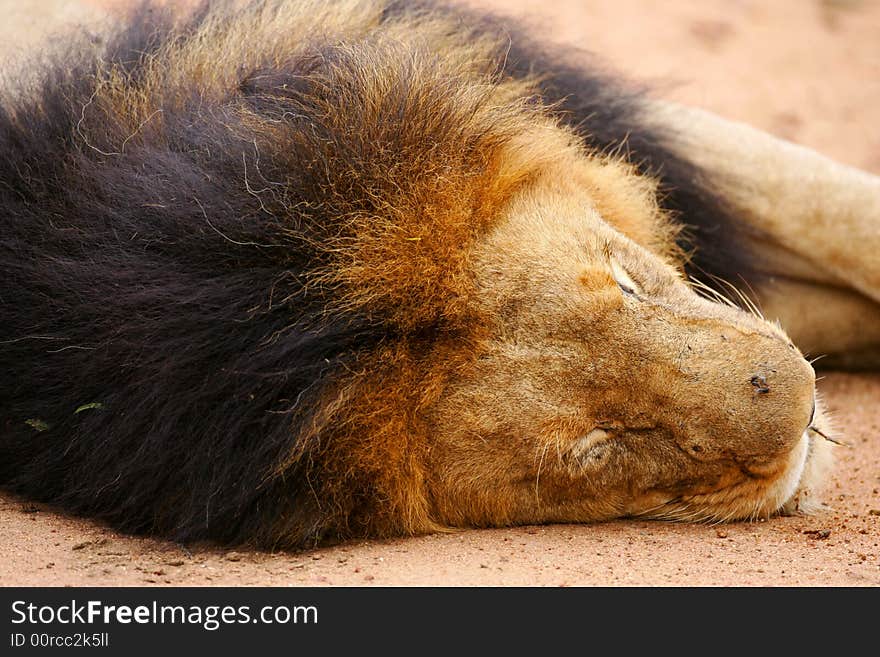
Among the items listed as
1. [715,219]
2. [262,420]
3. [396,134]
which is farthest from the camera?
[715,219]

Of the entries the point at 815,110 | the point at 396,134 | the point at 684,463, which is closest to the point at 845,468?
the point at 684,463

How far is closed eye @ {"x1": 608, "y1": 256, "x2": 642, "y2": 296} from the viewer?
2465 mm

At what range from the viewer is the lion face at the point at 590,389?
235 cm

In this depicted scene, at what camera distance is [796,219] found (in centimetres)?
362

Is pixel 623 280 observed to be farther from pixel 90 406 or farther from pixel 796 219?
pixel 796 219

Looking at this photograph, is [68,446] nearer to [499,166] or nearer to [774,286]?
[499,166]

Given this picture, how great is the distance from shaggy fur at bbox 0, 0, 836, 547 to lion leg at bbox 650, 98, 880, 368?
1244 mm

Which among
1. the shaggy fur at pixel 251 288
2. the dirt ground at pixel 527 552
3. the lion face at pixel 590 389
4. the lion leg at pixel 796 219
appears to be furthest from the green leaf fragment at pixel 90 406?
the lion leg at pixel 796 219

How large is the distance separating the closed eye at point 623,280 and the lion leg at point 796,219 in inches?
46.4

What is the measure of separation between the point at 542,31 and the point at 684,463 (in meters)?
1.60

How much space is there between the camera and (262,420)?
2.25 meters

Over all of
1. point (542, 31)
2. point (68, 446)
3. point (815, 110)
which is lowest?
point (68, 446)

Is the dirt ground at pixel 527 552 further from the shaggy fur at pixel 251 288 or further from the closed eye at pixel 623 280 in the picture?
the closed eye at pixel 623 280

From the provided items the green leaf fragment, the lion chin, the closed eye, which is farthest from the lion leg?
the green leaf fragment
